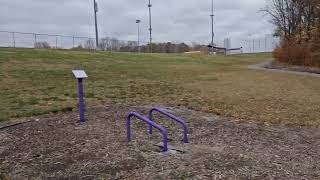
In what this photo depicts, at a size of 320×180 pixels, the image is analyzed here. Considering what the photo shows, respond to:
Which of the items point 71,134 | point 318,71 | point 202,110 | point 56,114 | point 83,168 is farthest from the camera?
point 318,71

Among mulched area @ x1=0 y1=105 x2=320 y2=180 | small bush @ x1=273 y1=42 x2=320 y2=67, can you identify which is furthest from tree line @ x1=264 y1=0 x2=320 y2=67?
mulched area @ x1=0 y1=105 x2=320 y2=180

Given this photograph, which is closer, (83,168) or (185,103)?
(83,168)

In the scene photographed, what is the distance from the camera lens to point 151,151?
6.93 meters

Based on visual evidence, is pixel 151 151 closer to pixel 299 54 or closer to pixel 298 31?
pixel 299 54

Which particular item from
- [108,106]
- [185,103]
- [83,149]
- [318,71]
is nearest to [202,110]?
[185,103]

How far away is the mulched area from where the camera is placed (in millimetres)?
5992

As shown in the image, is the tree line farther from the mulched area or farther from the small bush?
the mulched area

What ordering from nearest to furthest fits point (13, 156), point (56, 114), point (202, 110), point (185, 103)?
point (13, 156) → point (56, 114) → point (202, 110) → point (185, 103)

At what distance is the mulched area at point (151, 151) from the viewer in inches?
236

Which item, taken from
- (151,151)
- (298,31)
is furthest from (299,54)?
(151,151)

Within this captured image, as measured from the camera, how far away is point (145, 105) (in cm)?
1179

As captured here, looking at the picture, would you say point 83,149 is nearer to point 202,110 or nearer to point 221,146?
point 221,146

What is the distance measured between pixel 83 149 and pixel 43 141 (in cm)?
99

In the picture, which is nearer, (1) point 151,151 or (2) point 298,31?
(1) point 151,151
